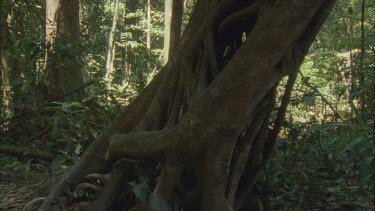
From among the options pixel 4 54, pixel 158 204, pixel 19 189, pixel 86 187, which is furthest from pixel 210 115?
pixel 4 54

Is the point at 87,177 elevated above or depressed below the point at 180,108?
below

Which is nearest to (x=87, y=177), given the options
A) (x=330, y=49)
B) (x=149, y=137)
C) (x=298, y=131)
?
(x=149, y=137)

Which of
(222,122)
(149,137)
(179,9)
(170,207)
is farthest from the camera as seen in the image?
(179,9)

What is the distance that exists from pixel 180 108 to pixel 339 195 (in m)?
1.64

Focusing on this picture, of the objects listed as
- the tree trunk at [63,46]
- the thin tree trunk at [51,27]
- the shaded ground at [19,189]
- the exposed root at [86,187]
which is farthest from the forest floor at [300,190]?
the thin tree trunk at [51,27]

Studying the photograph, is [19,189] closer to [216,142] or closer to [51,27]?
[216,142]

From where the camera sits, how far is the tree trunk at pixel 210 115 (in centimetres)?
279

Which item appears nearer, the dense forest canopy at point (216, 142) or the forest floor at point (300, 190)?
the dense forest canopy at point (216, 142)

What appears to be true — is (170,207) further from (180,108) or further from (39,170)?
(39,170)

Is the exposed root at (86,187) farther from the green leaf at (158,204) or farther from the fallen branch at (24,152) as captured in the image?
the fallen branch at (24,152)

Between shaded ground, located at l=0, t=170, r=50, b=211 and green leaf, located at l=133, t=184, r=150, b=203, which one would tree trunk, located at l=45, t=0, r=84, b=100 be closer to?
shaded ground, located at l=0, t=170, r=50, b=211

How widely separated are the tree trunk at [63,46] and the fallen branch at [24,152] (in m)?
1.25

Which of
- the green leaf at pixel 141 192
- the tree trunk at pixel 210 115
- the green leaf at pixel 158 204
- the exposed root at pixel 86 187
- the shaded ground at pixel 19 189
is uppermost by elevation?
the tree trunk at pixel 210 115

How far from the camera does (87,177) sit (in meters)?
3.98
